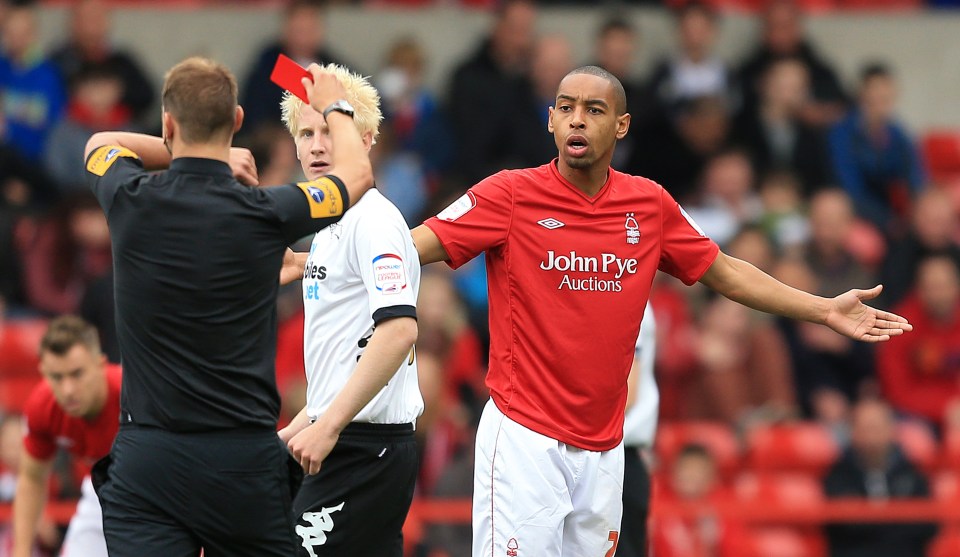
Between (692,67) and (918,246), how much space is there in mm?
2498

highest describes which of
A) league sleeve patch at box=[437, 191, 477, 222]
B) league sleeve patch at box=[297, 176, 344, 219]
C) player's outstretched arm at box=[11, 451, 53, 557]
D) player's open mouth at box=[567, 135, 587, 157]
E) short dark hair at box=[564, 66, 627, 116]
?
short dark hair at box=[564, 66, 627, 116]

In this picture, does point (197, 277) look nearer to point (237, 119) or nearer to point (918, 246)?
point (237, 119)

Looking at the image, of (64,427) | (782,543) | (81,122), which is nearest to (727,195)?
(782,543)

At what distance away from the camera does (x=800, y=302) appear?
6375mm

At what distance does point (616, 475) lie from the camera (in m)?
6.20

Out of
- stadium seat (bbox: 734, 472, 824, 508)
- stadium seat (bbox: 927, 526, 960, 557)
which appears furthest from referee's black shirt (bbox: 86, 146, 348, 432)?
stadium seat (bbox: 927, 526, 960, 557)

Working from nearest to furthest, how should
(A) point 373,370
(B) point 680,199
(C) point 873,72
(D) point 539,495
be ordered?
(A) point 373,370 < (D) point 539,495 < (B) point 680,199 < (C) point 873,72

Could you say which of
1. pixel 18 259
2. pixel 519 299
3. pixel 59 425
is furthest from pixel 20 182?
pixel 519 299

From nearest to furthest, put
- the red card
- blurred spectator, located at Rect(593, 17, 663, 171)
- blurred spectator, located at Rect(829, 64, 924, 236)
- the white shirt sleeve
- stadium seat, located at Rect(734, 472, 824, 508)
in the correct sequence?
the white shirt sleeve, the red card, stadium seat, located at Rect(734, 472, 824, 508), blurred spectator, located at Rect(593, 17, 663, 171), blurred spectator, located at Rect(829, 64, 924, 236)

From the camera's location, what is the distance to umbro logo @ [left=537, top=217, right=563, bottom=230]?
6.17 metres

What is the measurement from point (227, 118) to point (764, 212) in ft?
27.7

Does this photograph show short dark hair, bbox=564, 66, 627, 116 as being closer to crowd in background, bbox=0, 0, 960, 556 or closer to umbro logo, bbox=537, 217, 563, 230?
umbro logo, bbox=537, 217, 563, 230

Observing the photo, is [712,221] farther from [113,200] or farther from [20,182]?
[113,200]

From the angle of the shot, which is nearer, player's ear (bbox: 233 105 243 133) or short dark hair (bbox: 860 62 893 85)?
player's ear (bbox: 233 105 243 133)
